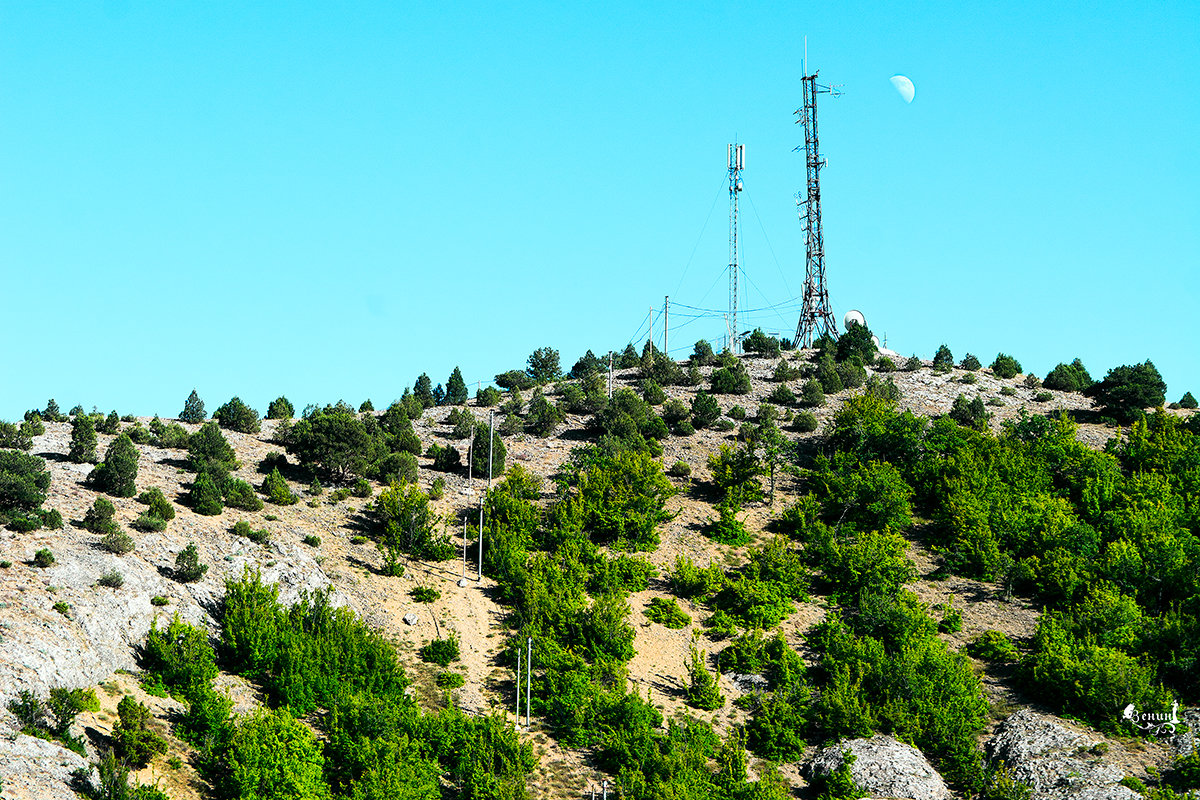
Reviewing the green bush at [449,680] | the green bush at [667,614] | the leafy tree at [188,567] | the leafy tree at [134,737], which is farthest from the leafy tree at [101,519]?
the green bush at [667,614]

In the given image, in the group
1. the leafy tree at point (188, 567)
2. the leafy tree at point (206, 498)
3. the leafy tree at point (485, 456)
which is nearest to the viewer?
the leafy tree at point (188, 567)

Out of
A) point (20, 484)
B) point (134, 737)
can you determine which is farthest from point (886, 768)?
point (20, 484)

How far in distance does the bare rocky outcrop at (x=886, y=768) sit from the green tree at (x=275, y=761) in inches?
733

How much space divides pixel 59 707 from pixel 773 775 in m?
25.1

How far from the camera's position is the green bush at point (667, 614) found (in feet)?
184

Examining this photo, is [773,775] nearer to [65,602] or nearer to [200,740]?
[200,740]

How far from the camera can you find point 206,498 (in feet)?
191

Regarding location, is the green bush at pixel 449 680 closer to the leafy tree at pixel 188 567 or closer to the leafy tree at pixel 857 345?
the leafy tree at pixel 188 567

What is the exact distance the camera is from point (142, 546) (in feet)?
173

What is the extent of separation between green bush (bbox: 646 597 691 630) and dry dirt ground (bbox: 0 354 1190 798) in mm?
325

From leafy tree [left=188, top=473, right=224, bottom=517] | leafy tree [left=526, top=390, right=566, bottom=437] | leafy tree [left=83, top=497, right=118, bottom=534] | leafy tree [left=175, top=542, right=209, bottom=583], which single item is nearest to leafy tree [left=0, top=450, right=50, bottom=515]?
leafy tree [left=83, top=497, right=118, bottom=534]

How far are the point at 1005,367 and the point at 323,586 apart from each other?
57.3 metres

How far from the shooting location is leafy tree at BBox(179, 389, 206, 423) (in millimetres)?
77688

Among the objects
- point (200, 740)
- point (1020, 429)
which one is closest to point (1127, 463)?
point (1020, 429)
